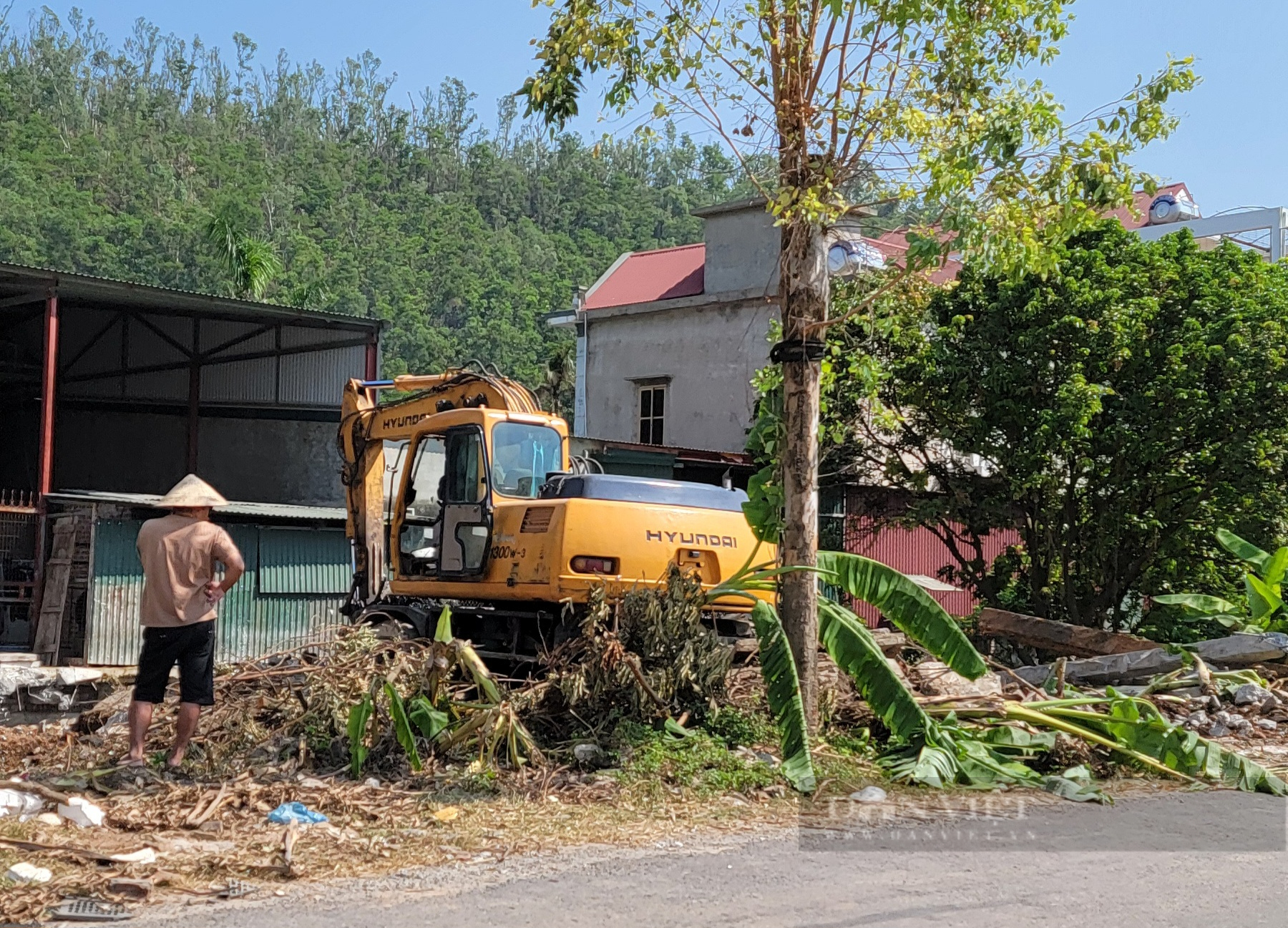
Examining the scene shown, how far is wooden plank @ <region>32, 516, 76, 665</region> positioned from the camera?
51.7ft

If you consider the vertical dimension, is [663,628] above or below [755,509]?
below

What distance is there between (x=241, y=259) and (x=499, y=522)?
24380 mm

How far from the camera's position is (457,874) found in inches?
232

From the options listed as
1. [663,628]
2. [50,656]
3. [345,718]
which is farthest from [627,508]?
[50,656]

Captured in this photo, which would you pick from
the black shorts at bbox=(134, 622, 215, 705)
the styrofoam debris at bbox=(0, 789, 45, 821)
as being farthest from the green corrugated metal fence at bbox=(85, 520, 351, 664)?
the styrofoam debris at bbox=(0, 789, 45, 821)

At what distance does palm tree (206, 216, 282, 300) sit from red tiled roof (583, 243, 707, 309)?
976 centimetres

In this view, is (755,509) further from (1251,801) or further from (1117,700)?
(1251,801)

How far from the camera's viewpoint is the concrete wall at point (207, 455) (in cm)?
2341

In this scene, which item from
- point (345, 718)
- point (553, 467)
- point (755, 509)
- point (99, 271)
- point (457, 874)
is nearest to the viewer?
point (457, 874)

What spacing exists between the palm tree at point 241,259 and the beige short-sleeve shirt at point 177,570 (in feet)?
86.3

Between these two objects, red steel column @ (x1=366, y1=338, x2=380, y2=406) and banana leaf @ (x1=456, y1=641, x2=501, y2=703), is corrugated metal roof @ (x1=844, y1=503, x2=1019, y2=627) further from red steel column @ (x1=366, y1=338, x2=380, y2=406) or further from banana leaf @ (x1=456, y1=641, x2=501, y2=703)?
banana leaf @ (x1=456, y1=641, x2=501, y2=703)

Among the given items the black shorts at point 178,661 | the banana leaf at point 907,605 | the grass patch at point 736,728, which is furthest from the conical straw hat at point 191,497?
the banana leaf at point 907,605

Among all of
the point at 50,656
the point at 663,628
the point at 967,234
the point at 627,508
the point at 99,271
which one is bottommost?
the point at 50,656

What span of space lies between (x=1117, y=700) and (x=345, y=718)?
537cm
